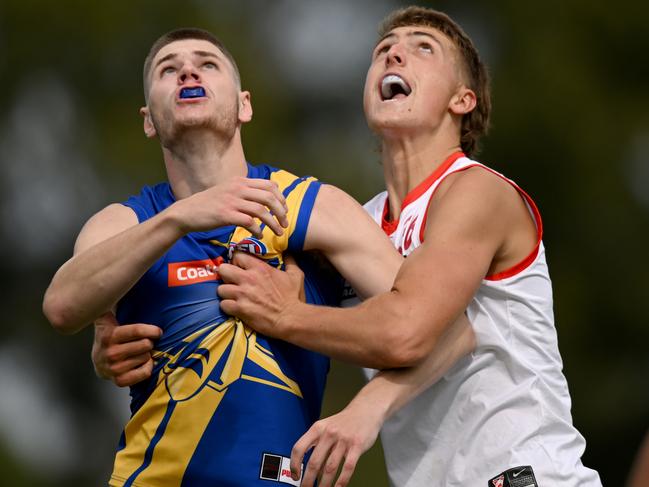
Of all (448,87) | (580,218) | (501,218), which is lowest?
(580,218)

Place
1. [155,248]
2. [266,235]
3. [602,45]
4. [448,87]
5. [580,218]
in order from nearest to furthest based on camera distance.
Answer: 1. [155,248]
2. [266,235]
3. [448,87]
4. [580,218]
5. [602,45]

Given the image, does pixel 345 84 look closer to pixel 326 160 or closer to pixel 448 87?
pixel 326 160

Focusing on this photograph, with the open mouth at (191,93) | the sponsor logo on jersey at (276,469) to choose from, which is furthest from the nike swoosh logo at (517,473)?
the open mouth at (191,93)

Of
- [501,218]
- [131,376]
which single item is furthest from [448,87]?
[131,376]

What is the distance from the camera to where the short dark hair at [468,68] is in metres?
7.52

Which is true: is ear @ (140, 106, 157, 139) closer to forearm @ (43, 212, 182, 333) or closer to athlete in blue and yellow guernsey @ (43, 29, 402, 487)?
athlete in blue and yellow guernsey @ (43, 29, 402, 487)

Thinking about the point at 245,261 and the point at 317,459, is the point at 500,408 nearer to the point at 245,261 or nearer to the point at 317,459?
the point at 317,459

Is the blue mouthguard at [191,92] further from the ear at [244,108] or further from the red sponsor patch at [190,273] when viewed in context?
the red sponsor patch at [190,273]

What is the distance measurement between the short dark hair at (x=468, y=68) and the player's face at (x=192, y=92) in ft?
3.94

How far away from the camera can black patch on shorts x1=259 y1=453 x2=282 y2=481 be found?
6125mm

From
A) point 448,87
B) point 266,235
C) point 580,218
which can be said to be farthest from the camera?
point 580,218

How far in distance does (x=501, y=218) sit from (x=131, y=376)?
1.64m

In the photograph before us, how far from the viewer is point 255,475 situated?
6109 mm

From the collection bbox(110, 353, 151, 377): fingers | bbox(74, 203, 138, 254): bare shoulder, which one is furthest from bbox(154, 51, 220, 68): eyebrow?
bbox(110, 353, 151, 377): fingers
